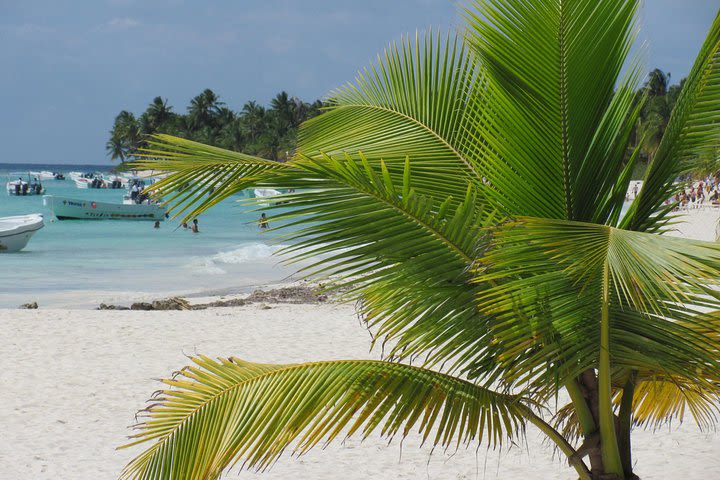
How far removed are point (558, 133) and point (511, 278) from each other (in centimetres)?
61

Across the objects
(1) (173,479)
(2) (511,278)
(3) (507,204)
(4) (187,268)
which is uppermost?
(3) (507,204)

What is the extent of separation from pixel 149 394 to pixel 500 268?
5.39 m

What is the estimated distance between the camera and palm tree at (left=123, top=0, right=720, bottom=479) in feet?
8.31

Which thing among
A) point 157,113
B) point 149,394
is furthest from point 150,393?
point 157,113

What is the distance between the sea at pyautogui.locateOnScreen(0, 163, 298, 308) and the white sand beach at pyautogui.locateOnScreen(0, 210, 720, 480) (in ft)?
6.17

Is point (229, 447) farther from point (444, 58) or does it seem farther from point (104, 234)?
point (104, 234)

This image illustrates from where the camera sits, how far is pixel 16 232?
26922 millimetres

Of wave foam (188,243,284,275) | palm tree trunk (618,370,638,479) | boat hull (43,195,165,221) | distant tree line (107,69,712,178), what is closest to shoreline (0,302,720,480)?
palm tree trunk (618,370,638,479)

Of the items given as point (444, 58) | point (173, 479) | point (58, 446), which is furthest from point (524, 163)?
point (58, 446)

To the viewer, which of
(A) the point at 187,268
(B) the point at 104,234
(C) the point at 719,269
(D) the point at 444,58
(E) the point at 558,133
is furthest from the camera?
(B) the point at 104,234

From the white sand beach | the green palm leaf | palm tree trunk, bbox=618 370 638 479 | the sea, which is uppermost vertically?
the green palm leaf

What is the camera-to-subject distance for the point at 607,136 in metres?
2.94

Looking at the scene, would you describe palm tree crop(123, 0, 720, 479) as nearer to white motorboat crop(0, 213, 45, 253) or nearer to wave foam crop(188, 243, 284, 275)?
wave foam crop(188, 243, 284, 275)

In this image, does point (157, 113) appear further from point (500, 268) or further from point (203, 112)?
point (500, 268)
